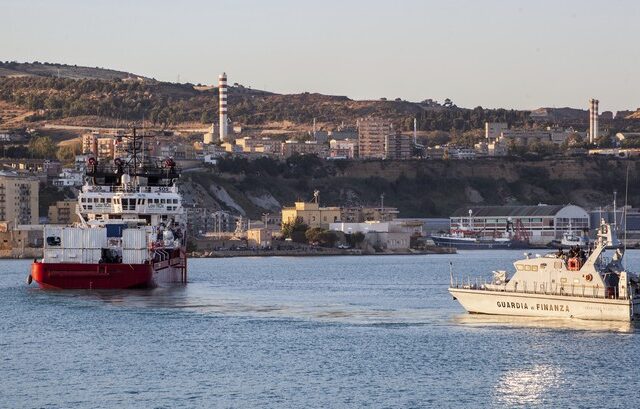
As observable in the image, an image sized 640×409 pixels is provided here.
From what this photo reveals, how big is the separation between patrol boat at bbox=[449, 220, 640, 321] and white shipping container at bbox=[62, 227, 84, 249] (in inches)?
958

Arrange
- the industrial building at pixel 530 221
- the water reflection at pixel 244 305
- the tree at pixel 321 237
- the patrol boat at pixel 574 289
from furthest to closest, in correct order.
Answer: the industrial building at pixel 530 221
the tree at pixel 321 237
the water reflection at pixel 244 305
the patrol boat at pixel 574 289

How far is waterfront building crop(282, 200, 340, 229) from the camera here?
158m

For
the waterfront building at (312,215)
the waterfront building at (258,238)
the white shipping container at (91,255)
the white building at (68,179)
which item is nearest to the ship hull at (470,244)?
the waterfront building at (312,215)

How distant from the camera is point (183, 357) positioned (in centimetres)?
4700

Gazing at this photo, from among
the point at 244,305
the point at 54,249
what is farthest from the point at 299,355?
the point at 54,249

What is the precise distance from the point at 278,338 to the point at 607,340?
10.3m

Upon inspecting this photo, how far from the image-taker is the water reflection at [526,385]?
1537 inches

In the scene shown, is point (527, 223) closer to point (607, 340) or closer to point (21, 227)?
point (21, 227)

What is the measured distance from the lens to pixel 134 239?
73.5 metres

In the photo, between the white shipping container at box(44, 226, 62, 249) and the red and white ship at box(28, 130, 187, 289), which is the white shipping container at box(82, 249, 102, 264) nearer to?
the red and white ship at box(28, 130, 187, 289)

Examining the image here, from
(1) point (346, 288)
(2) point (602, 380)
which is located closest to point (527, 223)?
(1) point (346, 288)

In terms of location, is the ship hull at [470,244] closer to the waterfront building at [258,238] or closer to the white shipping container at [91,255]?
the waterfront building at [258,238]

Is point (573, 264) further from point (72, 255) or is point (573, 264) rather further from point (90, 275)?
point (72, 255)

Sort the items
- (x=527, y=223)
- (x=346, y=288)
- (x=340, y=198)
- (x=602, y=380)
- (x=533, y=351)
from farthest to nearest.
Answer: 1. (x=340, y=198)
2. (x=527, y=223)
3. (x=346, y=288)
4. (x=533, y=351)
5. (x=602, y=380)
